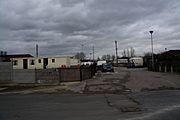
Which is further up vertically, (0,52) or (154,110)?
(0,52)

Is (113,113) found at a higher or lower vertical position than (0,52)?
lower

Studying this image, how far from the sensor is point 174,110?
1271 centimetres

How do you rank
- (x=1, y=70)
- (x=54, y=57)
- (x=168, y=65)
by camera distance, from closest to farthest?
(x=1, y=70), (x=168, y=65), (x=54, y=57)

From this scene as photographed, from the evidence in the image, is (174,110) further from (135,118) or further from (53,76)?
(53,76)

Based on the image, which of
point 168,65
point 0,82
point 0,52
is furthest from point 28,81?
point 0,52

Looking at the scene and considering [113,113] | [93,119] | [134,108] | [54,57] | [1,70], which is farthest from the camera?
[54,57]

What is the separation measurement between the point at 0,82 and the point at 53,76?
6525mm

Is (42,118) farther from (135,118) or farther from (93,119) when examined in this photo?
(135,118)

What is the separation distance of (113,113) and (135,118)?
145 centimetres

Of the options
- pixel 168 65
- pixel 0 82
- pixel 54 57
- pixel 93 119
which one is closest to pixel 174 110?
pixel 93 119

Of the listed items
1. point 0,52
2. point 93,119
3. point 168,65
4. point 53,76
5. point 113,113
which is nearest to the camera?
point 93,119

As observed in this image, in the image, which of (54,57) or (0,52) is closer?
(54,57)

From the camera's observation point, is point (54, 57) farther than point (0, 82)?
Yes

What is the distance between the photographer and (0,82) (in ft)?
120
